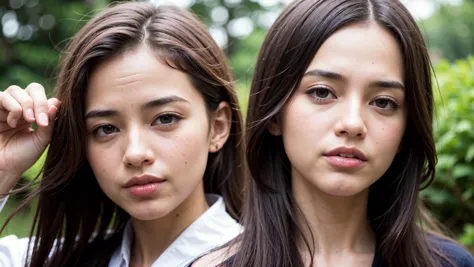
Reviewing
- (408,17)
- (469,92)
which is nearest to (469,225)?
(469,92)

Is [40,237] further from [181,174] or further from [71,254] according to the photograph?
[181,174]

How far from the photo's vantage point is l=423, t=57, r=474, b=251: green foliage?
370cm

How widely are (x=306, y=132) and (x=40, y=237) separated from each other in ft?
4.77

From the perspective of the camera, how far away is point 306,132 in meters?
2.40

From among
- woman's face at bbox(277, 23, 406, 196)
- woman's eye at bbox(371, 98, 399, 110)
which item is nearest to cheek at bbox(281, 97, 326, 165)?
woman's face at bbox(277, 23, 406, 196)

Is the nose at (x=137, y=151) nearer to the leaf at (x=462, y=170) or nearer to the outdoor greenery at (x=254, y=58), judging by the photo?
the outdoor greenery at (x=254, y=58)

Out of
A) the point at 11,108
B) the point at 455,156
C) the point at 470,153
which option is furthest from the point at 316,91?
the point at 455,156

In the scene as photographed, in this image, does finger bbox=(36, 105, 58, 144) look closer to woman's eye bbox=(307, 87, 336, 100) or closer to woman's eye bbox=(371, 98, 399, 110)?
woman's eye bbox=(307, 87, 336, 100)

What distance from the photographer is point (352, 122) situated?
2.31 meters

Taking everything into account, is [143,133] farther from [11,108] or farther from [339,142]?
[339,142]

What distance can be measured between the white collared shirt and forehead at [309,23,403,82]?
0.92 metres

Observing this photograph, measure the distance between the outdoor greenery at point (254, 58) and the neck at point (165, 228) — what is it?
65 centimetres

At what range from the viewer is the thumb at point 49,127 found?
111 inches

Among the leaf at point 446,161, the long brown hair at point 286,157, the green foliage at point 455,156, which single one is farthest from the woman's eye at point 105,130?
the leaf at point 446,161
